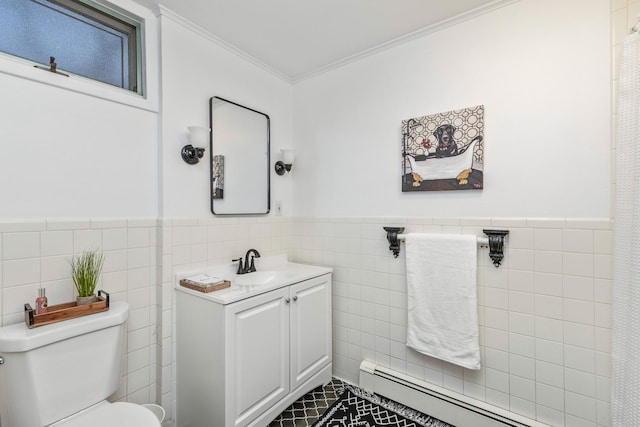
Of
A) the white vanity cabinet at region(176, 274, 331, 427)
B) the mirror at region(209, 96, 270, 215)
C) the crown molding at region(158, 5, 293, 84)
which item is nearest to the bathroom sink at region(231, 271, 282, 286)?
the white vanity cabinet at region(176, 274, 331, 427)

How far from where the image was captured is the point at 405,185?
1908mm

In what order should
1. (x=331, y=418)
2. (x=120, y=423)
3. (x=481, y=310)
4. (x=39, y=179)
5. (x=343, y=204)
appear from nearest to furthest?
(x=120, y=423), (x=39, y=179), (x=481, y=310), (x=331, y=418), (x=343, y=204)

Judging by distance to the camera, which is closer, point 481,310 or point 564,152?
point 564,152

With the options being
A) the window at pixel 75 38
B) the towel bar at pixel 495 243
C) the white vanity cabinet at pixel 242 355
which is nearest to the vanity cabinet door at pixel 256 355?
the white vanity cabinet at pixel 242 355

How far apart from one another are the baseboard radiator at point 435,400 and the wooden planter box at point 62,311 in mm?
1632

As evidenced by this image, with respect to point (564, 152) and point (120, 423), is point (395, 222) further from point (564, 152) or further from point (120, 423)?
point (120, 423)

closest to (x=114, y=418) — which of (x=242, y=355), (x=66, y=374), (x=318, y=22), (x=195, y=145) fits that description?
(x=66, y=374)

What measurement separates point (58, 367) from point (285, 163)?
1761 millimetres

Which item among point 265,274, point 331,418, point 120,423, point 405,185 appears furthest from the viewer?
point 265,274

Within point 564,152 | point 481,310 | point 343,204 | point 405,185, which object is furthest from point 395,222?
point 564,152

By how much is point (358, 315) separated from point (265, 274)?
2.43 feet

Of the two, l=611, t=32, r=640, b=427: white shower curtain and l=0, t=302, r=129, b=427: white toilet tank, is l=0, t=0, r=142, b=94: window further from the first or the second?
l=611, t=32, r=640, b=427: white shower curtain

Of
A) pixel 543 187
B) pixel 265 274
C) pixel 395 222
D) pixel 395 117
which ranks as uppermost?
pixel 395 117

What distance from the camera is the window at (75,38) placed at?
1.29 meters
